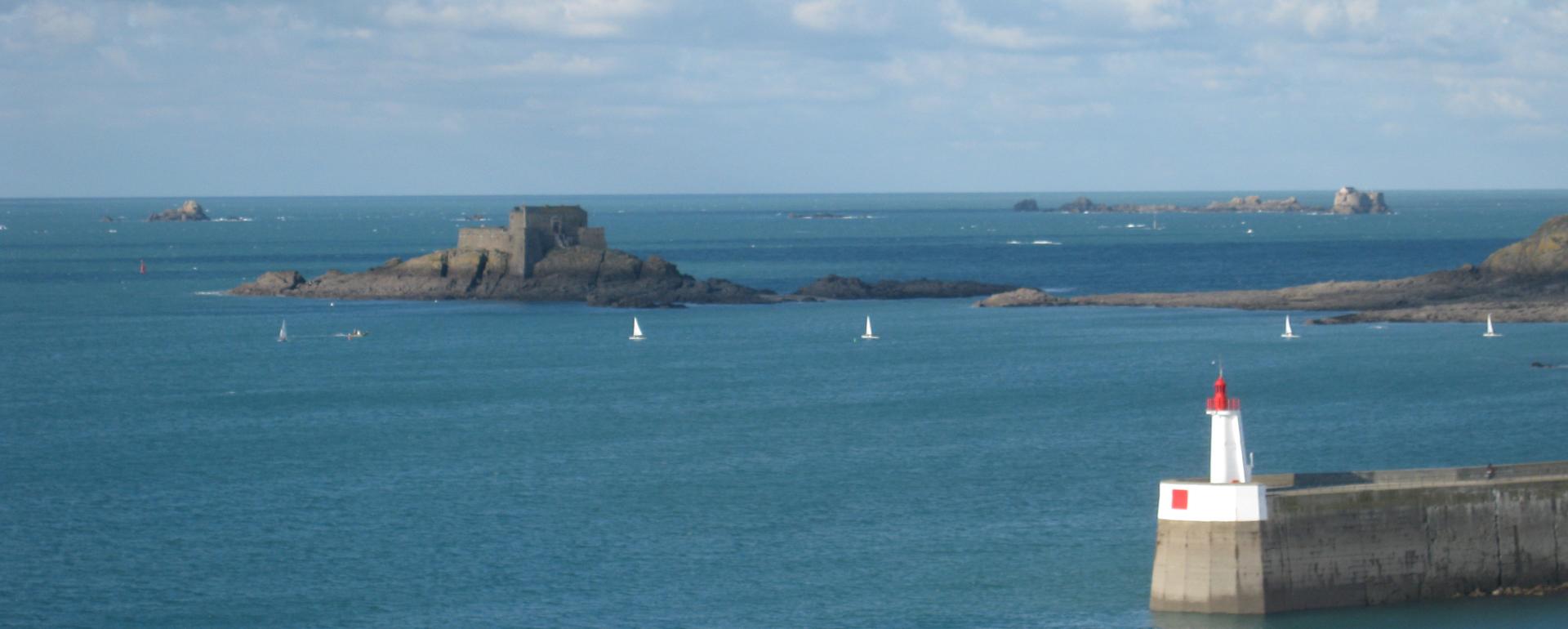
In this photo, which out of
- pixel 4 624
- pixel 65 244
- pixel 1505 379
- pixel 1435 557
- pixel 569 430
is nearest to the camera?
pixel 1435 557

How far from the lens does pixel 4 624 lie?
2914 centimetres

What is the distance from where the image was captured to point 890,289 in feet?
336

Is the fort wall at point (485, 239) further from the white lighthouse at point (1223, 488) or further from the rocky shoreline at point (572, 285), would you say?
the white lighthouse at point (1223, 488)

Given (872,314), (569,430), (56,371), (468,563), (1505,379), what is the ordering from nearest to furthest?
1. (468,563)
2. (569,430)
3. (1505,379)
4. (56,371)
5. (872,314)

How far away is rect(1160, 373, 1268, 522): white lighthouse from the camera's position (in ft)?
83.1

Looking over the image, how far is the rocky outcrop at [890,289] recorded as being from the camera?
10131cm

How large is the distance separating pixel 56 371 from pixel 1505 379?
4713 cm

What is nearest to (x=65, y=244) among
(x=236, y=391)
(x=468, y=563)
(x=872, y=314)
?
(x=872, y=314)

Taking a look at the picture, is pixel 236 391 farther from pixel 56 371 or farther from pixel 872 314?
pixel 872 314

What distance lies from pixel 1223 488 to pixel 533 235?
7758 centimetres

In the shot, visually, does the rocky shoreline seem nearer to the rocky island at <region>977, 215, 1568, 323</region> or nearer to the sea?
the sea

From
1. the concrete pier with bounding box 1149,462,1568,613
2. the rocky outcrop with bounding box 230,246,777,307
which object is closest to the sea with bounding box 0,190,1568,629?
the concrete pier with bounding box 1149,462,1568,613

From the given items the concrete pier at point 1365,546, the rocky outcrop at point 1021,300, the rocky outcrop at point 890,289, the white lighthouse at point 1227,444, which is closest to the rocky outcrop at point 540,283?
the rocky outcrop at point 890,289

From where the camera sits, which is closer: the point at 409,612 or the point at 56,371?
the point at 409,612
